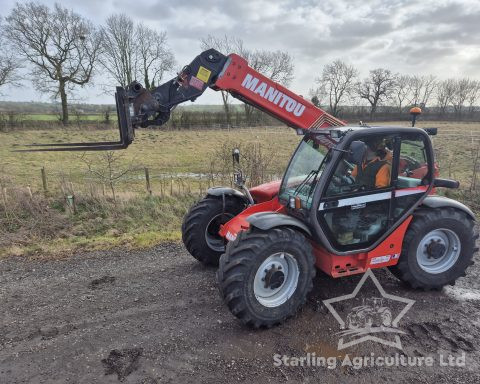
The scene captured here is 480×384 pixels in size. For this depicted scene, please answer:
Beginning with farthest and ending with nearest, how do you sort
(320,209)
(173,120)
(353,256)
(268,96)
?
1. (173,120)
2. (268,96)
3. (353,256)
4. (320,209)

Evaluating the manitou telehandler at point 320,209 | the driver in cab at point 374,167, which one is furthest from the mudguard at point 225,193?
the driver in cab at point 374,167

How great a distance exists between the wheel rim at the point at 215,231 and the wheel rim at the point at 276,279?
154cm

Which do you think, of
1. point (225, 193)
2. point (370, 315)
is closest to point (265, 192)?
point (225, 193)

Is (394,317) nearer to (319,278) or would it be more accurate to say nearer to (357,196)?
(319,278)

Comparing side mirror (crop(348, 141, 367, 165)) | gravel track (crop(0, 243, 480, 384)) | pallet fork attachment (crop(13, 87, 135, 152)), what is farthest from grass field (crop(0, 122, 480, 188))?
side mirror (crop(348, 141, 367, 165))

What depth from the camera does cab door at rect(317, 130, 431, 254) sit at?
4.12 metres

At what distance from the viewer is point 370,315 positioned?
14.0 feet

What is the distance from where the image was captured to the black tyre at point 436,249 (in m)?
4.58

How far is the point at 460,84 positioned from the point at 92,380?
7407 centimetres

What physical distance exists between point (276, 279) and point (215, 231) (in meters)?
1.81

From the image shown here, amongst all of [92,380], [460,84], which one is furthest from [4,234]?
[460,84]

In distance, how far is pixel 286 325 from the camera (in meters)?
4.07

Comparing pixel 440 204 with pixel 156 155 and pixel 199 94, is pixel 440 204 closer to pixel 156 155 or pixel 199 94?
pixel 199 94

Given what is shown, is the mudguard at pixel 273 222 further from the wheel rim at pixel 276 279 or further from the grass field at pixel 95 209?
the grass field at pixel 95 209
